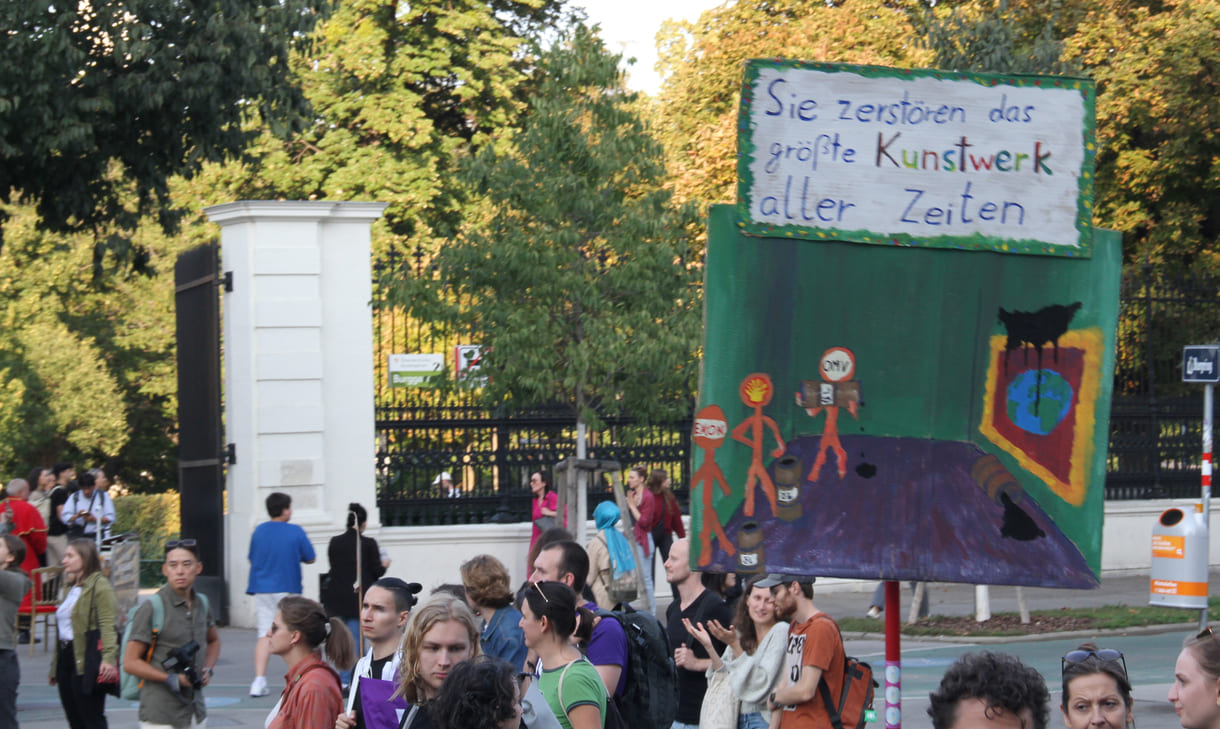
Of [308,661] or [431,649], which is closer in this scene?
[431,649]

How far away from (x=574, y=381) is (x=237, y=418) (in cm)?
370

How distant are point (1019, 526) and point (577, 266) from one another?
1276 cm

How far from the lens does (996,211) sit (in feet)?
14.4

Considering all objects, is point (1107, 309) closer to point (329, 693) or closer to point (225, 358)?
point (329, 693)

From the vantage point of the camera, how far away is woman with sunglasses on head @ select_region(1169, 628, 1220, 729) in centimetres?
370

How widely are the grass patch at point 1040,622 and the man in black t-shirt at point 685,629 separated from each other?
9.09m

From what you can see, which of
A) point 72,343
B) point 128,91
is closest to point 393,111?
point 72,343

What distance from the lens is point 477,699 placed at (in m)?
3.77

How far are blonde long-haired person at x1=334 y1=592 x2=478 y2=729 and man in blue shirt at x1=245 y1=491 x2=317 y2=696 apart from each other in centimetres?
878

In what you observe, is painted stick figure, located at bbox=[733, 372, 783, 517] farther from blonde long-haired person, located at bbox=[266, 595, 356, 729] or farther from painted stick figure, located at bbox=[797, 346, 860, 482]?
blonde long-haired person, located at bbox=[266, 595, 356, 729]

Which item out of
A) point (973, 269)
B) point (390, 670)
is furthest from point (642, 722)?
point (973, 269)

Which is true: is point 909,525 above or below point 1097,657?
above

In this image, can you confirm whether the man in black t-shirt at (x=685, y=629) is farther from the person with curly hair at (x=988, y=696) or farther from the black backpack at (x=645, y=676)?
the person with curly hair at (x=988, y=696)

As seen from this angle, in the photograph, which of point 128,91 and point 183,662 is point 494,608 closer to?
point 183,662
